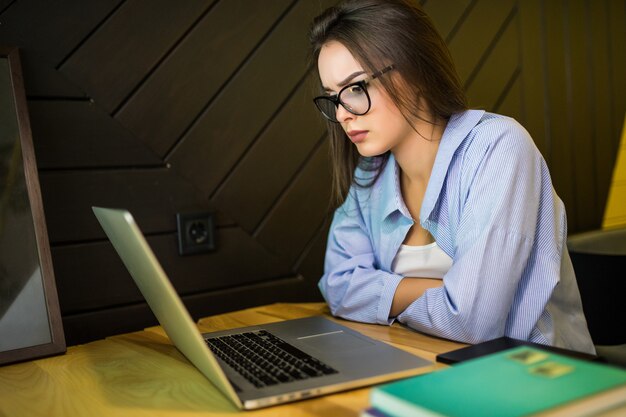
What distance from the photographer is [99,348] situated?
4.35ft

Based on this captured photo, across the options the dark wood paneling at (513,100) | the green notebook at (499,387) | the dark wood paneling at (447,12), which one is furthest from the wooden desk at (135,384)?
the dark wood paneling at (513,100)

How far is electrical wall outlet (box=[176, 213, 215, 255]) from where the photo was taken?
1692 mm

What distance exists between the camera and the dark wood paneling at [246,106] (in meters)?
1.73

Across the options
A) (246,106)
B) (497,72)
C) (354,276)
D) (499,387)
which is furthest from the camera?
(497,72)

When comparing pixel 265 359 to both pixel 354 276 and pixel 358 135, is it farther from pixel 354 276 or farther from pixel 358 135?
pixel 358 135

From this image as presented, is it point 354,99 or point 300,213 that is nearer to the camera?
point 354,99

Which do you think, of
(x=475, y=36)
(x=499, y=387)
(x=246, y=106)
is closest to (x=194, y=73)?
(x=246, y=106)

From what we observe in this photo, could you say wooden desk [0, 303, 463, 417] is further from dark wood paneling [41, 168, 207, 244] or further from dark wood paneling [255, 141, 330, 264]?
dark wood paneling [255, 141, 330, 264]

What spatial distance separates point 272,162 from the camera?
1875 millimetres

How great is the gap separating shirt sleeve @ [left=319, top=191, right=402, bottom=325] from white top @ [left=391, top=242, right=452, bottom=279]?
2.7 inches

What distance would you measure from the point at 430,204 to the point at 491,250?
225mm

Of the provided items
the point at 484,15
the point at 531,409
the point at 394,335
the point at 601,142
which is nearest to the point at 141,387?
the point at 394,335

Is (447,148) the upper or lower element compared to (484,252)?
upper

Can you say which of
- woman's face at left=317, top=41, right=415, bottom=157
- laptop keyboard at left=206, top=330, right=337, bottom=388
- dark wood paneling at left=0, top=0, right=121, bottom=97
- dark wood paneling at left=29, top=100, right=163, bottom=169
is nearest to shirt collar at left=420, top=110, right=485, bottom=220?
woman's face at left=317, top=41, right=415, bottom=157
